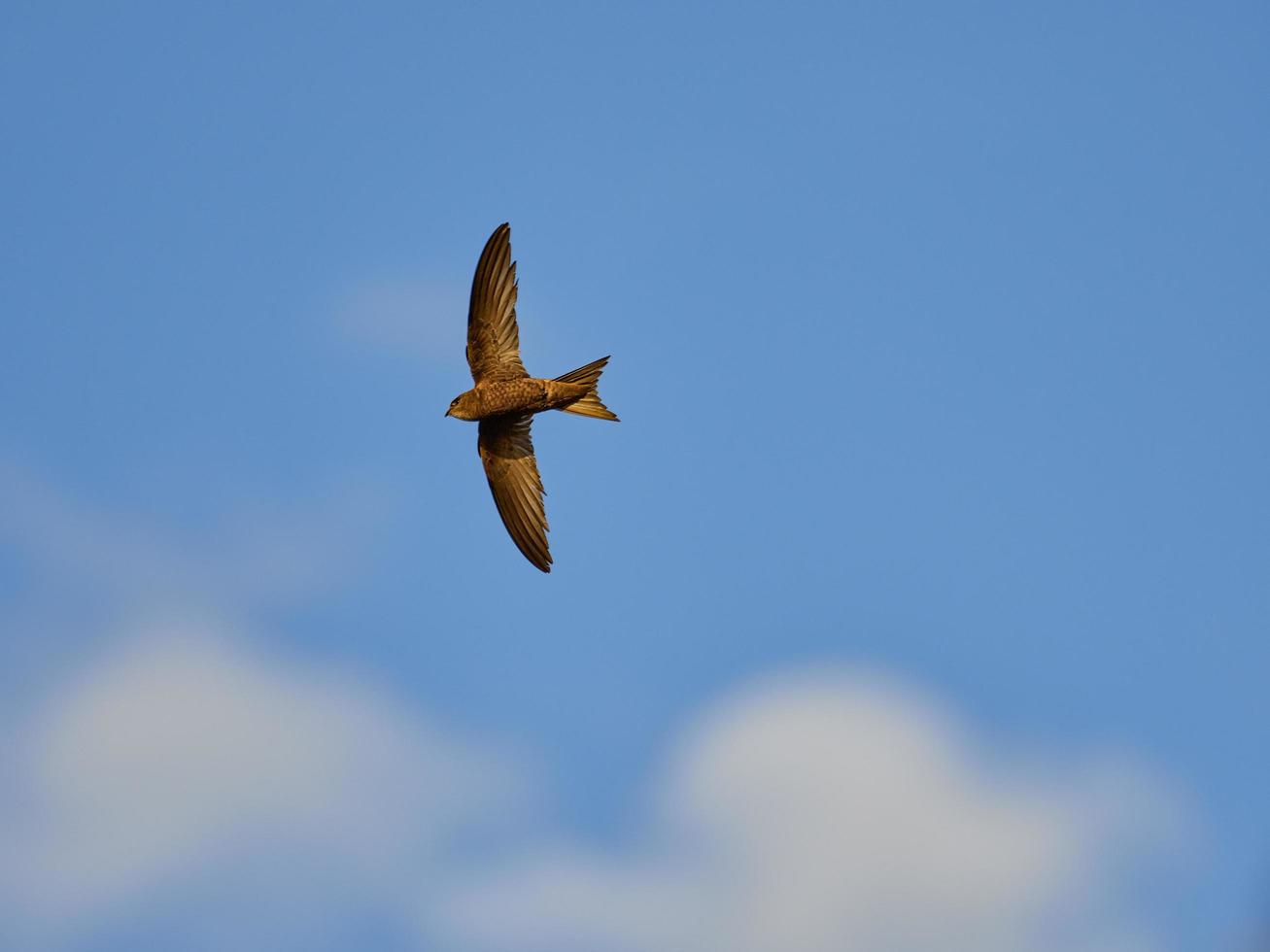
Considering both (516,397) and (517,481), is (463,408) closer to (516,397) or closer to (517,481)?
(516,397)

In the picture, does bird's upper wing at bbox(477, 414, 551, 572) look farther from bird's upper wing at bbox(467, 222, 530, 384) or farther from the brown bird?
bird's upper wing at bbox(467, 222, 530, 384)

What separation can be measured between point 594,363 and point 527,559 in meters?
3.69

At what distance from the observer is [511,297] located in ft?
88.5

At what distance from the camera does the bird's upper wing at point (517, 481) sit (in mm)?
28219

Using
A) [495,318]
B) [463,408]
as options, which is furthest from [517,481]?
[495,318]

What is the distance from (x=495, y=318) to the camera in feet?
88.6

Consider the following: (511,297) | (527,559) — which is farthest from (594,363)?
(527,559)

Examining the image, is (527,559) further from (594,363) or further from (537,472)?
(594,363)

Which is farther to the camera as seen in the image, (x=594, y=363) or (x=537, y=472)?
(x=537, y=472)

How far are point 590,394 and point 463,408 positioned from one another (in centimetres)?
220

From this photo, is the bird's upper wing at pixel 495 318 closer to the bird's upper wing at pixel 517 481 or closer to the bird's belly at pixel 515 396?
the bird's belly at pixel 515 396

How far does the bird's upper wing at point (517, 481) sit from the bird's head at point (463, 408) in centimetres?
83

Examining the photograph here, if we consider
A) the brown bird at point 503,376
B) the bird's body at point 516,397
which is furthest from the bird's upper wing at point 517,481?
the bird's body at point 516,397

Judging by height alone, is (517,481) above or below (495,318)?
below
